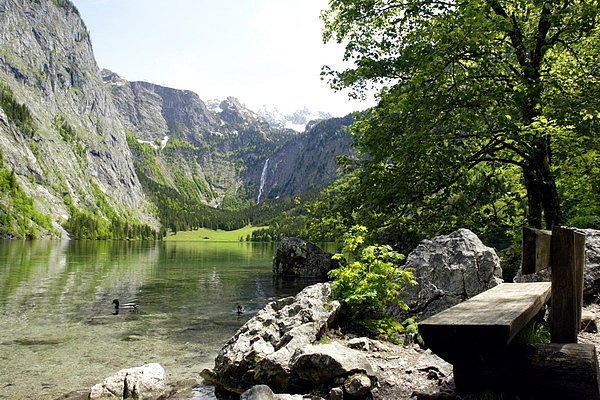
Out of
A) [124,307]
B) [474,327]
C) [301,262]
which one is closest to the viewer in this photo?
[474,327]

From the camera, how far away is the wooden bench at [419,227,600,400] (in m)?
4.71

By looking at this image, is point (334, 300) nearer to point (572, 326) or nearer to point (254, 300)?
point (572, 326)

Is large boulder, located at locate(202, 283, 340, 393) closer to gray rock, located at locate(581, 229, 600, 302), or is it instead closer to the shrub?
the shrub

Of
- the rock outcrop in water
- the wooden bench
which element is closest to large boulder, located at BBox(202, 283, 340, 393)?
the rock outcrop in water

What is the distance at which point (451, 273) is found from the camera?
1227cm

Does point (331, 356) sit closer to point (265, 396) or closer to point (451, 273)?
point (265, 396)

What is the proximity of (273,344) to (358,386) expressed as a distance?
359 cm

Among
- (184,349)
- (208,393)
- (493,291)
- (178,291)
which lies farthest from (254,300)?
(493,291)

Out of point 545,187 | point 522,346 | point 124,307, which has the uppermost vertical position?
point 545,187

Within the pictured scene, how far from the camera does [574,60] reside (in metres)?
16.8

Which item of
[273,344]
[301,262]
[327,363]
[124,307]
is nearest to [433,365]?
[327,363]

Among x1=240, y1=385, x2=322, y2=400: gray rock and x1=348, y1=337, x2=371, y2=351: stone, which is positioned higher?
x1=348, y1=337, x2=371, y2=351: stone

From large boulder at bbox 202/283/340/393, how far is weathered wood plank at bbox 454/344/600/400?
4873 mm

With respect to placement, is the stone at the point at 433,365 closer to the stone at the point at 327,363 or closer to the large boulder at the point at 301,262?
the stone at the point at 327,363
